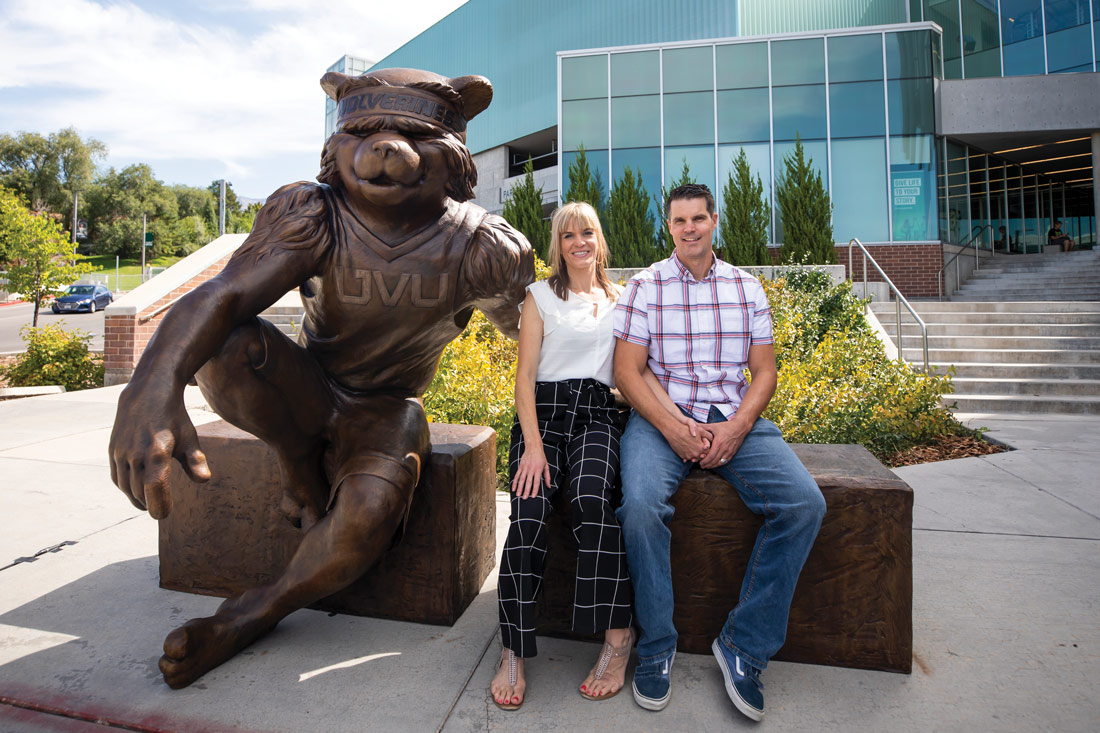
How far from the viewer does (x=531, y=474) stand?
6.97ft

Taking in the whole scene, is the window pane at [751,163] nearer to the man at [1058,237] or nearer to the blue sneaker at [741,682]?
the man at [1058,237]

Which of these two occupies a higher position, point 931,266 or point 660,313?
point 931,266

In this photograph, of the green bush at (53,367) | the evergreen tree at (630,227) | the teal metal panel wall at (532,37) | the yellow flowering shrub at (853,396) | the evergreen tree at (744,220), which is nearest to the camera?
the yellow flowering shrub at (853,396)

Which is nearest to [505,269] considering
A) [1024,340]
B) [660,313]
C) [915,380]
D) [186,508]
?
[660,313]

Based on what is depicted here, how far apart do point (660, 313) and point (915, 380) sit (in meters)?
4.78

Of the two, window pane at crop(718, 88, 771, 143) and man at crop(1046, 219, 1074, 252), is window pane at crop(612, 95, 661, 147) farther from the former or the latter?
man at crop(1046, 219, 1074, 252)

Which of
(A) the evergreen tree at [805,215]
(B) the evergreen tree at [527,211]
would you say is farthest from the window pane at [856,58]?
(B) the evergreen tree at [527,211]

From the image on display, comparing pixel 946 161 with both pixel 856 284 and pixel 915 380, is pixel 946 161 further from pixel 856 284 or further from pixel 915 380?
pixel 915 380

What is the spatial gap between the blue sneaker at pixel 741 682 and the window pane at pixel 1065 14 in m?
20.2

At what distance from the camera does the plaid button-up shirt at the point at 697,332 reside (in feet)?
7.70

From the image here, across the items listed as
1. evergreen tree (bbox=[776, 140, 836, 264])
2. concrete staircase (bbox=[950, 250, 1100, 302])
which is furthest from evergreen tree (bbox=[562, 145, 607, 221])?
concrete staircase (bbox=[950, 250, 1100, 302])

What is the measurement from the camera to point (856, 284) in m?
10.6

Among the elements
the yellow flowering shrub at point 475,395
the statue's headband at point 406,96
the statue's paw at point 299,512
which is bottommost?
the statue's paw at point 299,512

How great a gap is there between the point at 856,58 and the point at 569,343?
1590 cm
